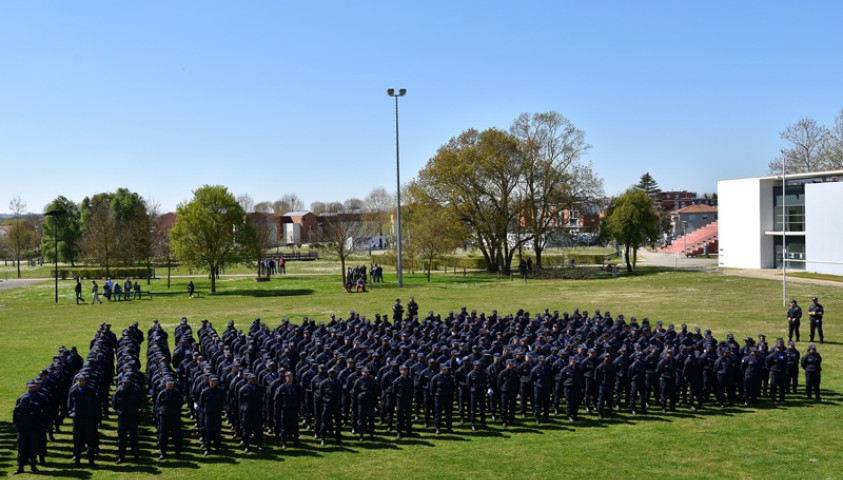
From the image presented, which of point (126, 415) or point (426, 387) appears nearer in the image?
point (126, 415)

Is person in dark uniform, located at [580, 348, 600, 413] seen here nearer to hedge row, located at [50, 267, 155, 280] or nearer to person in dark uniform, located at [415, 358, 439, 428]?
person in dark uniform, located at [415, 358, 439, 428]

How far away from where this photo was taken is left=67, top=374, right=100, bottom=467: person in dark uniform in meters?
12.9

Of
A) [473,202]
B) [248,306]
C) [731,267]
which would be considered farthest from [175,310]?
[731,267]

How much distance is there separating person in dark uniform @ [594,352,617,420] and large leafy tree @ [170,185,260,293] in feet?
114

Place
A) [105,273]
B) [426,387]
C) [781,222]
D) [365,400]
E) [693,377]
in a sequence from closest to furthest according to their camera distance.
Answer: [365,400] → [426,387] → [693,377] → [781,222] → [105,273]

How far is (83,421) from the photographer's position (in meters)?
12.9

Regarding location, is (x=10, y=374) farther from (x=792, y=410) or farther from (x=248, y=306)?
(x=792, y=410)

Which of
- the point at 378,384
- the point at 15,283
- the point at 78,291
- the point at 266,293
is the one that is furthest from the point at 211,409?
the point at 15,283

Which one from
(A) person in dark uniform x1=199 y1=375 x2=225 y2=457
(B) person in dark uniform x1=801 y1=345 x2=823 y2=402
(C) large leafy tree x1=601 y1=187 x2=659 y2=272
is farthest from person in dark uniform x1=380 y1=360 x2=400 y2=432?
→ (C) large leafy tree x1=601 y1=187 x2=659 y2=272

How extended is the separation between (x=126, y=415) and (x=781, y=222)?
51991mm

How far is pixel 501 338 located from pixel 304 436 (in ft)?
22.1

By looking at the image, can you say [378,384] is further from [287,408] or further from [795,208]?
[795,208]

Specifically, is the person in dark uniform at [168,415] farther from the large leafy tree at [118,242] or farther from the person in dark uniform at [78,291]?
the large leafy tree at [118,242]

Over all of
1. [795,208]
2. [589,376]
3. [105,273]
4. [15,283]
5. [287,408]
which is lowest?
[287,408]
